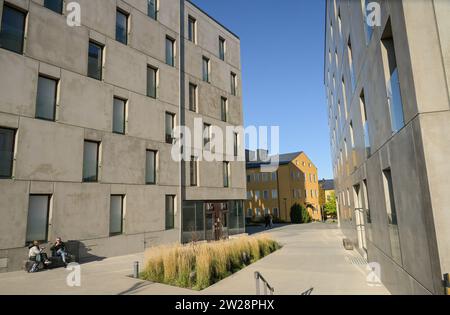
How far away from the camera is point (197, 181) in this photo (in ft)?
76.7

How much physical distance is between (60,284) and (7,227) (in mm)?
4415

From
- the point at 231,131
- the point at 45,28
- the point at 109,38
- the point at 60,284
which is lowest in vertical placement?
the point at 60,284

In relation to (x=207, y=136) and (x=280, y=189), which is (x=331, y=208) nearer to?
(x=280, y=189)

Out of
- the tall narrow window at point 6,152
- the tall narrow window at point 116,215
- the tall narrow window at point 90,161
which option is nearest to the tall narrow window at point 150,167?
the tall narrow window at point 116,215

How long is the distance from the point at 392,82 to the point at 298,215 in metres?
43.5

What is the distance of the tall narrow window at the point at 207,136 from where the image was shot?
80.4 feet

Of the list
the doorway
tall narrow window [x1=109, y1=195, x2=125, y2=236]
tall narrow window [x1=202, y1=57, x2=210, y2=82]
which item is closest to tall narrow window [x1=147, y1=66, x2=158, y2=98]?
tall narrow window [x1=202, y1=57, x2=210, y2=82]

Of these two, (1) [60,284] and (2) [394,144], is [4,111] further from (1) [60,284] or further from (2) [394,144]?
(2) [394,144]

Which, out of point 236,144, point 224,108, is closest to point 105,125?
point 224,108

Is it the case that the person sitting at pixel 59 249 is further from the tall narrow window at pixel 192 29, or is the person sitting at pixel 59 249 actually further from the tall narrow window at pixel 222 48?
the tall narrow window at pixel 222 48

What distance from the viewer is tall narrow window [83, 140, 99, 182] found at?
15928 millimetres

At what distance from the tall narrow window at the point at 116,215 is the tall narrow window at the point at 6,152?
5322 millimetres

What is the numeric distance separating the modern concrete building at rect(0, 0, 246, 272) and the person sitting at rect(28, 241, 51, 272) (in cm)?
63
